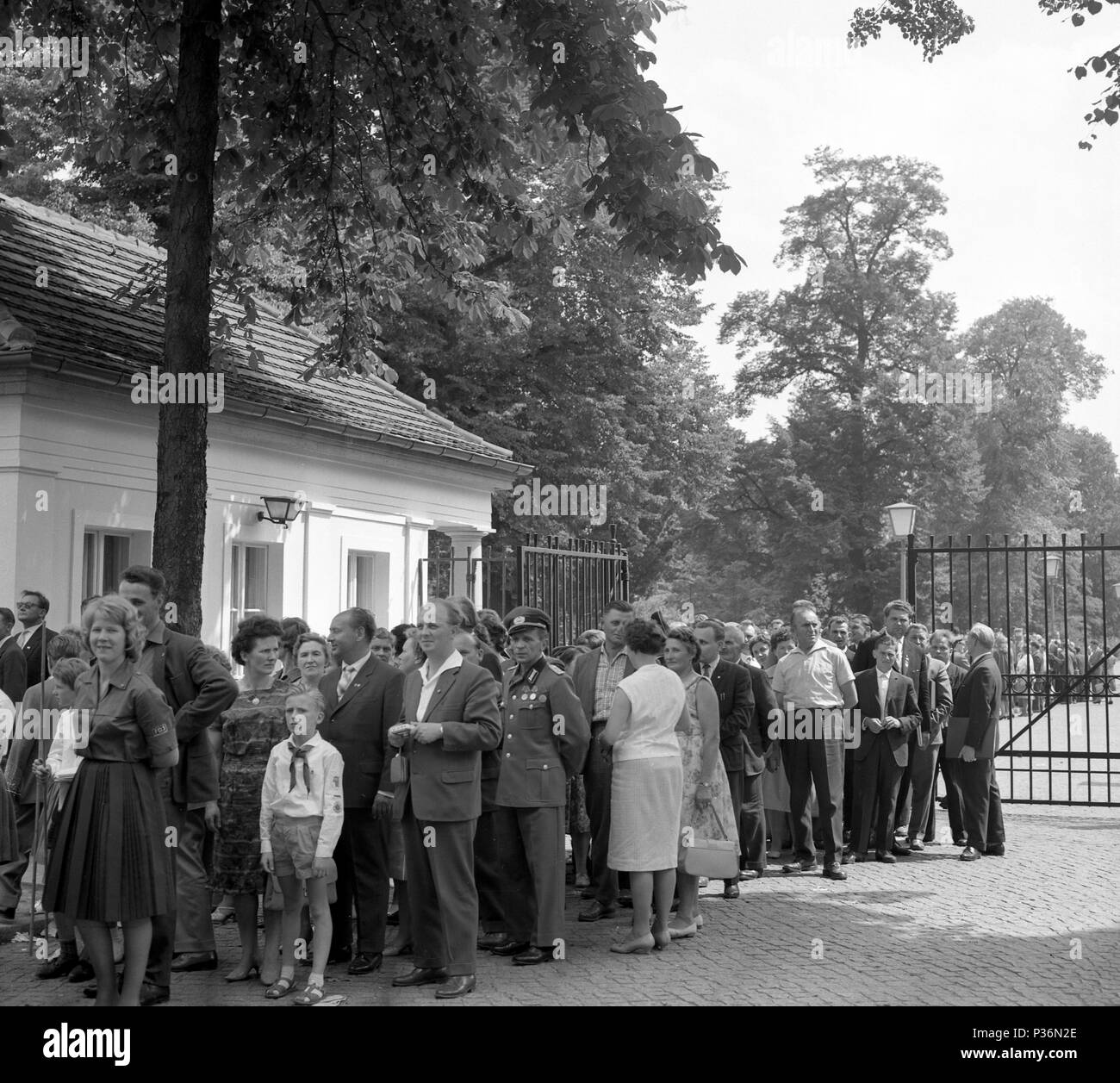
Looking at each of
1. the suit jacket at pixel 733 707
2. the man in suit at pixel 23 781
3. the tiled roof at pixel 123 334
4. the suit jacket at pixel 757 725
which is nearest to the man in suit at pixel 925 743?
the suit jacket at pixel 757 725

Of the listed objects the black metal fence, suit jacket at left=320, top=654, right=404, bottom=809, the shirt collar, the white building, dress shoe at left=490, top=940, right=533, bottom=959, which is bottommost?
dress shoe at left=490, top=940, right=533, bottom=959

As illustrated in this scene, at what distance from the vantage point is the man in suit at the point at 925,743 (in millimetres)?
11938

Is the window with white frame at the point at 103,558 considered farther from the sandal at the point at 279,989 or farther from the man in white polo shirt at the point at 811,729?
the sandal at the point at 279,989

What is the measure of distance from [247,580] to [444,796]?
30.8 ft

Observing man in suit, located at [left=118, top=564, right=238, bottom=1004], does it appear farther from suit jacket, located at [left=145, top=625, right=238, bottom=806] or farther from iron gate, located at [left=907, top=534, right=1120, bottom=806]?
iron gate, located at [left=907, top=534, right=1120, bottom=806]

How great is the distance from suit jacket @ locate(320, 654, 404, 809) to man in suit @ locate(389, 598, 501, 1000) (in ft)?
0.79

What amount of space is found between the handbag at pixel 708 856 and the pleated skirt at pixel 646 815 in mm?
448

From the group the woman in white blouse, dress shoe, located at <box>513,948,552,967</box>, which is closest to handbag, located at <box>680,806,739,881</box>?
the woman in white blouse

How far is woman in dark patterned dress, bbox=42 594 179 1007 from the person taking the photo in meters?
6.03

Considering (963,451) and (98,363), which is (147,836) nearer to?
(98,363)

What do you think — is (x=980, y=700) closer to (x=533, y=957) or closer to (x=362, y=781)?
(x=533, y=957)

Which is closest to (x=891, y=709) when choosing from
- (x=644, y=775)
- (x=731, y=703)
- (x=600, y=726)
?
(x=731, y=703)

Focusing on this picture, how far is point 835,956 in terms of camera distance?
7.84 metres

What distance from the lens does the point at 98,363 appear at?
12641mm
